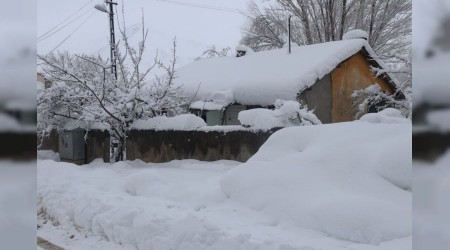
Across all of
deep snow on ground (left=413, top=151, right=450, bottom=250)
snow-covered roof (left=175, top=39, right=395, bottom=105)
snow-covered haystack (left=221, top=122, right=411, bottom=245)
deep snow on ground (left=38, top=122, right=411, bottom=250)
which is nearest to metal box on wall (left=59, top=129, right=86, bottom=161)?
snow-covered roof (left=175, top=39, right=395, bottom=105)

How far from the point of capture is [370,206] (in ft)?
15.7

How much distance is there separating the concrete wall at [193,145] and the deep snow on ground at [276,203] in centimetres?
351

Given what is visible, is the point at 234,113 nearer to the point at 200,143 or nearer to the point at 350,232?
the point at 200,143

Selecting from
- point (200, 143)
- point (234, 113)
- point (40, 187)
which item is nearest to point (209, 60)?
point (234, 113)

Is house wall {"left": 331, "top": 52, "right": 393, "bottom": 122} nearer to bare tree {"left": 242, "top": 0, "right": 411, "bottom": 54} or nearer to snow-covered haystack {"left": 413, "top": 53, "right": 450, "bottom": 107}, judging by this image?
bare tree {"left": 242, "top": 0, "right": 411, "bottom": 54}

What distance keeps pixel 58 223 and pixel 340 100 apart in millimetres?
14213

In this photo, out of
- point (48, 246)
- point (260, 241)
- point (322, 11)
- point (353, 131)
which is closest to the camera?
point (260, 241)

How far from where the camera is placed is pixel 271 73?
710 inches

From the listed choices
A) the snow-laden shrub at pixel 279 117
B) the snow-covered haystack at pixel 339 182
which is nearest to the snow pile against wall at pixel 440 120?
the snow-covered haystack at pixel 339 182

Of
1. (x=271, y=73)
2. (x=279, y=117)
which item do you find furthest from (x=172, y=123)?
(x=271, y=73)

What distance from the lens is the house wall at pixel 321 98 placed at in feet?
57.6

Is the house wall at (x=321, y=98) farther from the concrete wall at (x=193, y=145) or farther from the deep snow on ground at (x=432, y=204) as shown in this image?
the deep snow on ground at (x=432, y=204)

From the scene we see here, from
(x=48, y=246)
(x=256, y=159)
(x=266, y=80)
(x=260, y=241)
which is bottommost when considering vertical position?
(x=48, y=246)

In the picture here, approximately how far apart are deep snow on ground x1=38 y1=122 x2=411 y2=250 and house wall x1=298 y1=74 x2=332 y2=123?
33.9ft
